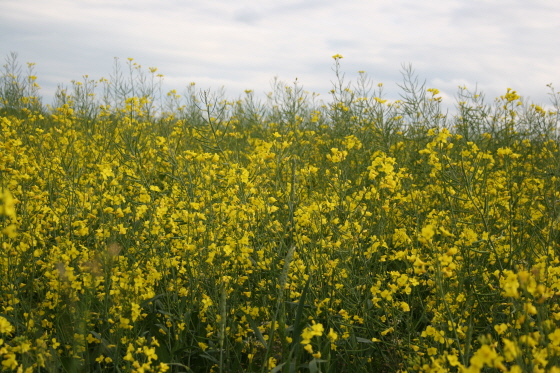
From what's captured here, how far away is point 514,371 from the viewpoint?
1.10m

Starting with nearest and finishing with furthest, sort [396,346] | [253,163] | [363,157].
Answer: [396,346], [253,163], [363,157]

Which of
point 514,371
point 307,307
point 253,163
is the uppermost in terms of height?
point 253,163

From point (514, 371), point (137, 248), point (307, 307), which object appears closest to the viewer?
point (514, 371)

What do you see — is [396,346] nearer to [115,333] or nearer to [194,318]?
[194,318]

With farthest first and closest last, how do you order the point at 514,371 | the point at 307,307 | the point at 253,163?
the point at 253,163 < the point at 307,307 < the point at 514,371

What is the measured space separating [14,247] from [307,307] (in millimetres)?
1625

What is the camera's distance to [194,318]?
250cm

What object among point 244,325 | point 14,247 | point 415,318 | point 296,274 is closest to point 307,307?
point 296,274

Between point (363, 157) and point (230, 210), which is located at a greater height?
point (363, 157)

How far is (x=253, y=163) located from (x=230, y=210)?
2.15 feet

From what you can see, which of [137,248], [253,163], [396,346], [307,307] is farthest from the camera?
[253,163]

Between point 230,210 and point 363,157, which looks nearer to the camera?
point 230,210

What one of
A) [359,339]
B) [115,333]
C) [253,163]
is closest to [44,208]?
[115,333]

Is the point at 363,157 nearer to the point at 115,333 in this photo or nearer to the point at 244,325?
the point at 244,325
